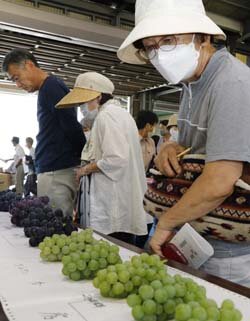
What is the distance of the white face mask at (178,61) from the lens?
1.18 meters

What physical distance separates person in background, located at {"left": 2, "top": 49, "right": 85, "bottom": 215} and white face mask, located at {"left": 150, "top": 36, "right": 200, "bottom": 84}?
3.50 feet

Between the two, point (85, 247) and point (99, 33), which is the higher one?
point (99, 33)

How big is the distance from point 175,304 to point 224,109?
1.88 feet

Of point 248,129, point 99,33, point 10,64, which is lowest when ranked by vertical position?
point 248,129

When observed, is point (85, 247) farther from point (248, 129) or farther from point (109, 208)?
point (109, 208)

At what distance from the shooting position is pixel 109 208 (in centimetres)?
223

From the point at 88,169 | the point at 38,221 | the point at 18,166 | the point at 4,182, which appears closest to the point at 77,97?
the point at 88,169

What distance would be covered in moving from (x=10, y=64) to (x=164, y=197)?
1.51m

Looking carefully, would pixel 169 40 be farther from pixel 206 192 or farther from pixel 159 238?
pixel 159 238

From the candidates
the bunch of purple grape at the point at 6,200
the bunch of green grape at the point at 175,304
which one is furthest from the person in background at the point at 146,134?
the bunch of green grape at the point at 175,304

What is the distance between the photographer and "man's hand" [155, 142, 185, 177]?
3.99 ft

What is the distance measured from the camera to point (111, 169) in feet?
7.20

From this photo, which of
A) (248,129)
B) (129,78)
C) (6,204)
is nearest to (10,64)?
(6,204)

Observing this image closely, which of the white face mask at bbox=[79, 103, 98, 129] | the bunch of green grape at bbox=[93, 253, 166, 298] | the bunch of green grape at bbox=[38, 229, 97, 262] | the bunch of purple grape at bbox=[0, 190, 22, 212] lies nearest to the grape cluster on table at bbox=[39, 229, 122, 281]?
the bunch of green grape at bbox=[38, 229, 97, 262]
